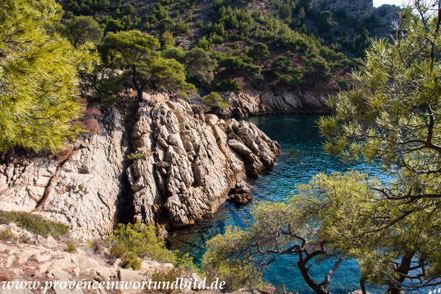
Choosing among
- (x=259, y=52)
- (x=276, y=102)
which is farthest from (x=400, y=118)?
(x=259, y=52)

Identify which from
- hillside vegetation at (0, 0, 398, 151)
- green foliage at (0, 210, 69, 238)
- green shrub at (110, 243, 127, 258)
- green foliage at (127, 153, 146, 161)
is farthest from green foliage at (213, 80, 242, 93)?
green shrub at (110, 243, 127, 258)

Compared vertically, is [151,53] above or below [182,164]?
above

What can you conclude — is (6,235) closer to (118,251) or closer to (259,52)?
(118,251)

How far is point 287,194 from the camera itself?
79.0 feet

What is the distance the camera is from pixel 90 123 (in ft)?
68.9

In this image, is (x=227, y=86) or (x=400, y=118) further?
(x=227, y=86)

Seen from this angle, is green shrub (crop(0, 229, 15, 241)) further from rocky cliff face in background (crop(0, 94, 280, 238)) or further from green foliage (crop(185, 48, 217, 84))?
green foliage (crop(185, 48, 217, 84))

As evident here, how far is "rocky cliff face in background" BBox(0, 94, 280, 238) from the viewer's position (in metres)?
16.1

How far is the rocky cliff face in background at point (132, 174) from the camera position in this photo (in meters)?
16.1

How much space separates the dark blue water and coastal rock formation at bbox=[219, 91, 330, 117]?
18.1m

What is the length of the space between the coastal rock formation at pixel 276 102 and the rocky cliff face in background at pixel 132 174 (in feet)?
135

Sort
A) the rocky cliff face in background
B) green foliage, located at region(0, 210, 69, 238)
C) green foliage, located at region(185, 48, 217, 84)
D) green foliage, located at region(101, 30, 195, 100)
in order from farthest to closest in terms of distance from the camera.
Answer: green foliage, located at region(185, 48, 217, 84) → green foliage, located at region(101, 30, 195, 100) → the rocky cliff face in background → green foliage, located at region(0, 210, 69, 238)

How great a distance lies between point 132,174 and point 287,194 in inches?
614

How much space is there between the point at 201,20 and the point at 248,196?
91005 mm
